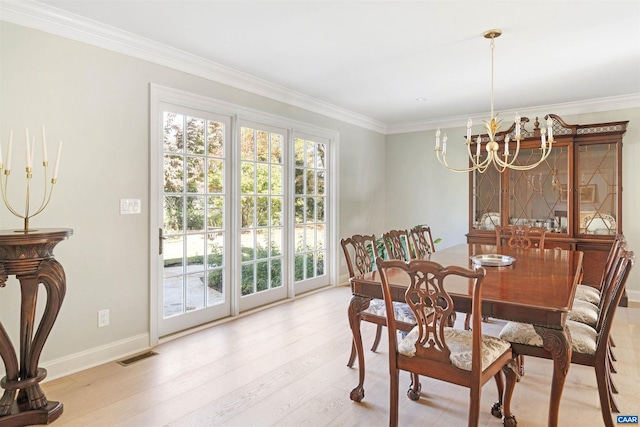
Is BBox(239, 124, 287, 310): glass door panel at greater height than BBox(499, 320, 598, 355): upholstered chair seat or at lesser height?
greater

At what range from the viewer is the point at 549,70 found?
12.0 ft

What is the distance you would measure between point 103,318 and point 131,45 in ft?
6.82

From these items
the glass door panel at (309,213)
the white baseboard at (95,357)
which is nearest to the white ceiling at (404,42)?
the glass door panel at (309,213)

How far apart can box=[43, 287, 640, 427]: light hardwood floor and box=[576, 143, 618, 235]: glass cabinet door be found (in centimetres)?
156

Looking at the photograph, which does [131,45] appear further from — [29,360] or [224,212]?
[29,360]

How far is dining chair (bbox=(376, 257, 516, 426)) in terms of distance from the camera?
1690 mm

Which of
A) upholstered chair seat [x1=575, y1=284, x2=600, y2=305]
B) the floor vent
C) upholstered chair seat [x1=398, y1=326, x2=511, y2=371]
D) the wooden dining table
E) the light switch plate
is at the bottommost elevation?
the floor vent

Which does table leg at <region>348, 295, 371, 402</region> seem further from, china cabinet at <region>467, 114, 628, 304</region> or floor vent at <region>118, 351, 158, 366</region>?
china cabinet at <region>467, 114, 628, 304</region>

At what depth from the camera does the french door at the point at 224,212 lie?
329 cm

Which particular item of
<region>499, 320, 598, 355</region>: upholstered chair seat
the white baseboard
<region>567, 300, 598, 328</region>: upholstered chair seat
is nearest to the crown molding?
the white baseboard

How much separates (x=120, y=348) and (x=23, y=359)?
846mm

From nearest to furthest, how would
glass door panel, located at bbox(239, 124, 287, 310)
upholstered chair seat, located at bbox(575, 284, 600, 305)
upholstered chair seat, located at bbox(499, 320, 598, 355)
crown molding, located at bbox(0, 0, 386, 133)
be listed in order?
upholstered chair seat, located at bbox(499, 320, 598, 355) → crown molding, located at bbox(0, 0, 386, 133) → upholstered chair seat, located at bbox(575, 284, 600, 305) → glass door panel, located at bbox(239, 124, 287, 310)

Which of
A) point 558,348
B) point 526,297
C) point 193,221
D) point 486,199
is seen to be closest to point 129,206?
point 193,221

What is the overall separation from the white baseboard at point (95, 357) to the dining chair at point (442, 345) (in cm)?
212
